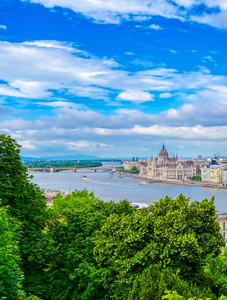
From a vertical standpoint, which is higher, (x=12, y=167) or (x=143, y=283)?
(x=12, y=167)

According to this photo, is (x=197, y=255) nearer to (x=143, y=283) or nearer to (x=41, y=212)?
(x=143, y=283)

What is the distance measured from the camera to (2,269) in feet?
20.6

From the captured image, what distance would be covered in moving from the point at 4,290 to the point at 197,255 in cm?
A: 451

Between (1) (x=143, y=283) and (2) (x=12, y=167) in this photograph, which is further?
(2) (x=12, y=167)

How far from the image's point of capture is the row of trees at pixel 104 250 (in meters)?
6.98

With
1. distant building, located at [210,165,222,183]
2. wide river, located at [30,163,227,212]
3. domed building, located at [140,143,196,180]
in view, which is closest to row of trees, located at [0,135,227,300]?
wide river, located at [30,163,227,212]

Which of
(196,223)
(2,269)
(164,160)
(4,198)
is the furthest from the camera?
(164,160)

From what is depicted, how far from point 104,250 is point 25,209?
271cm

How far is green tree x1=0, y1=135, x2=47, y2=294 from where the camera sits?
912cm

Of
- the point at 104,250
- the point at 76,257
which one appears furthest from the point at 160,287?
the point at 76,257

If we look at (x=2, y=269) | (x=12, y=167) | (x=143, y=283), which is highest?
(x=12, y=167)

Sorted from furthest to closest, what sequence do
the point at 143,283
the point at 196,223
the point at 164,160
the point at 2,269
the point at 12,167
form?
the point at 164,160 → the point at 12,167 → the point at 196,223 → the point at 143,283 → the point at 2,269

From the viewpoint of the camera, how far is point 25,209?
9883 millimetres

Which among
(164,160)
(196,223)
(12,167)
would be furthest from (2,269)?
(164,160)
